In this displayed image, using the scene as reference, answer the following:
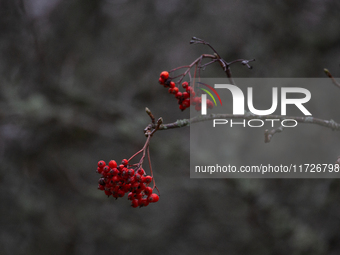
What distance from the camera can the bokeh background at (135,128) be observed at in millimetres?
3416

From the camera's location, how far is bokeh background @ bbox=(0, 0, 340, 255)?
3.42 m

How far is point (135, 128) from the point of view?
368 cm

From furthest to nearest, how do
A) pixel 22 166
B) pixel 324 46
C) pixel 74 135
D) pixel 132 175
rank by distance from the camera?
1. pixel 74 135
2. pixel 22 166
3. pixel 324 46
4. pixel 132 175

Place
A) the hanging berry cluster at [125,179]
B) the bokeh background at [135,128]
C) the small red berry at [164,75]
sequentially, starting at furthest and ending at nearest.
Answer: the bokeh background at [135,128] < the small red berry at [164,75] < the hanging berry cluster at [125,179]

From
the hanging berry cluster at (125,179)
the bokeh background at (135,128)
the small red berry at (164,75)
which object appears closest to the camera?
the hanging berry cluster at (125,179)

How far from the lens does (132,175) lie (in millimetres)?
1094

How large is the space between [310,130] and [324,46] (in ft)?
3.11

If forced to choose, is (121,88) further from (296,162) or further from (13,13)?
(296,162)

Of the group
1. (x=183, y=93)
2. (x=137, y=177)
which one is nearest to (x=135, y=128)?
(x=183, y=93)

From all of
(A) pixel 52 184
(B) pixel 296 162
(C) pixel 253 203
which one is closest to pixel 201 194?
(C) pixel 253 203

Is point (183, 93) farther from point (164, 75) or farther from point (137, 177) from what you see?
point (137, 177)

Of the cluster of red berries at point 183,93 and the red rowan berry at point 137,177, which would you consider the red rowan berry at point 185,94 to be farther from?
the red rowan berry at point 137,177

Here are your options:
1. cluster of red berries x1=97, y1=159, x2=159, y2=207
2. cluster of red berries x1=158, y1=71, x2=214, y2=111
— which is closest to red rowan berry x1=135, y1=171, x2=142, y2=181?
cluster of red berries x1=97, y1=159, x2=159, y2=207

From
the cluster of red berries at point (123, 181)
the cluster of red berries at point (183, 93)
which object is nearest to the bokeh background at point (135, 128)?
the cluster of red berries at point (183, 93)
